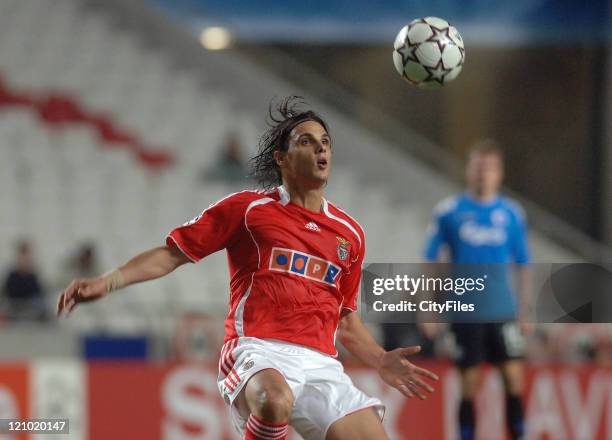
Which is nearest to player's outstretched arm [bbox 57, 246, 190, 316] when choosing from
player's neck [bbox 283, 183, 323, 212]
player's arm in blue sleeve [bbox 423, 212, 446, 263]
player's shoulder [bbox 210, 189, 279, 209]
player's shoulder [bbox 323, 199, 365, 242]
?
player's shoulder [bbox 210, 189, 279, 209]

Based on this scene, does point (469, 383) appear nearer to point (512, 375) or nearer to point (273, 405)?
point (512, 375)

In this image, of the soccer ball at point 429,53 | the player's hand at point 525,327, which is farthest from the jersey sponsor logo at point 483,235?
the soccer ball at point 429,53

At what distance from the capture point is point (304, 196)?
4953 mm

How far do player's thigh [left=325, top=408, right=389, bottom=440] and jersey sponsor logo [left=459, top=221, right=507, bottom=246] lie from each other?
3.25 m

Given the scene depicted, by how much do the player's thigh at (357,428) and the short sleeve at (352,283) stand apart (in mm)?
642

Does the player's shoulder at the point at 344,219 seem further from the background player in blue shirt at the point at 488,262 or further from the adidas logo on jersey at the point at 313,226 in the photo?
the background player in blue shirt at the point at 488,262

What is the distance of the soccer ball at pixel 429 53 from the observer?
18.8 feet

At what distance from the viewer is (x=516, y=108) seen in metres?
16.9

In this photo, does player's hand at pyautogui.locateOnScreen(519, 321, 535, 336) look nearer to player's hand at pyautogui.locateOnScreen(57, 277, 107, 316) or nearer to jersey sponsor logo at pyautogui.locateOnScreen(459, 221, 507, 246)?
jersey sponsor logo at pyautogui.locateOnScreen(459, 221, 507, 246)

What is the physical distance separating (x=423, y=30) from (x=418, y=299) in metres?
1.41

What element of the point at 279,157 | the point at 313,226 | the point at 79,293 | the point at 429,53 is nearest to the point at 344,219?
the point at 313,226

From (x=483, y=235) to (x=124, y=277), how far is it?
3.71m

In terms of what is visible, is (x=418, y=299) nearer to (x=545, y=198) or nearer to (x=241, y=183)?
(x=241, y=183)

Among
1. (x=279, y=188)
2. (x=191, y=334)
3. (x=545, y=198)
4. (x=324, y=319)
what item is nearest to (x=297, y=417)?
(x=324, y=319)
